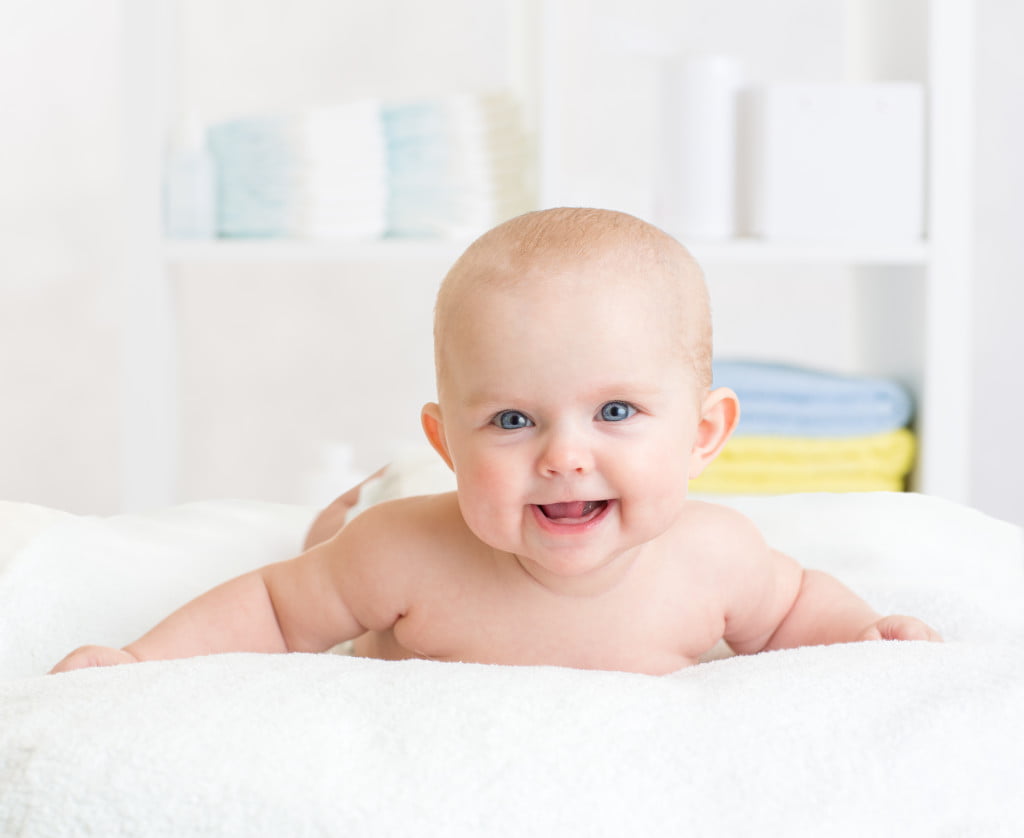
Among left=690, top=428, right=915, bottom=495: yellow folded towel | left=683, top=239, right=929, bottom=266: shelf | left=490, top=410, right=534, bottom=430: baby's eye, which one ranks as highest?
left=683, top=239, right=929, bottom=266: shelf

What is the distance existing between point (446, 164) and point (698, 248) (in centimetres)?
36

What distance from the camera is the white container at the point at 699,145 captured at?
160 centimetres

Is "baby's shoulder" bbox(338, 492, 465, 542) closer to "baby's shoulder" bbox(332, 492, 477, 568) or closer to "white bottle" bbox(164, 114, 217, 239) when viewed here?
"baby's shoulder" bbox(332, 492, 477, 568)

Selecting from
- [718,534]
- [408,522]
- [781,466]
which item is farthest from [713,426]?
[781,466]

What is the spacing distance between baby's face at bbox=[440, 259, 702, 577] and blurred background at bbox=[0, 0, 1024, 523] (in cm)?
74

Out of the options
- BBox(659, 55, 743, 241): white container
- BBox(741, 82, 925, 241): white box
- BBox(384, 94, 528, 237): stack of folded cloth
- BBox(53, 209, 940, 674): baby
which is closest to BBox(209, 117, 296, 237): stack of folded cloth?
BBox(384, 94, 528, 237): stack of folded cloth

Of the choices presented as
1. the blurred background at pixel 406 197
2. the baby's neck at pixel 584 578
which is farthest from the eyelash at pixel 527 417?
the blurred background at pixel 406 197

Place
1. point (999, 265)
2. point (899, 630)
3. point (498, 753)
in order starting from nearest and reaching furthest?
point (498, 753), point (899, 630), point (999, 265)

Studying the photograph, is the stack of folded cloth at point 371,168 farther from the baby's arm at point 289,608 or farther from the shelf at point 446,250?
the baby's arm at point 289,608

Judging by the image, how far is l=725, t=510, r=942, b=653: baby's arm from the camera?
2.72 ft

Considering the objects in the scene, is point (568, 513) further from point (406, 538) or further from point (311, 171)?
point (311, 171)

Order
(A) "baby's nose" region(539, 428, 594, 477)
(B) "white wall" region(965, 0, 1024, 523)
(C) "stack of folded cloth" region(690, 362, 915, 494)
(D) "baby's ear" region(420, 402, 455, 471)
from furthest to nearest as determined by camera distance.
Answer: (B) "white wall" region(965, 0, 1024, 523) → (C) "stack of folded cloth" region(690, 362, 915, 494) → (D) "baby's ear" region(420, 402, 455, 471) → (A) "baby's nose" region(539, 428, 594, 477)

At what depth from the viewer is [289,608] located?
2.62 ft

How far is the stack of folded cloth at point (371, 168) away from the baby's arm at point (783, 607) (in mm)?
882
